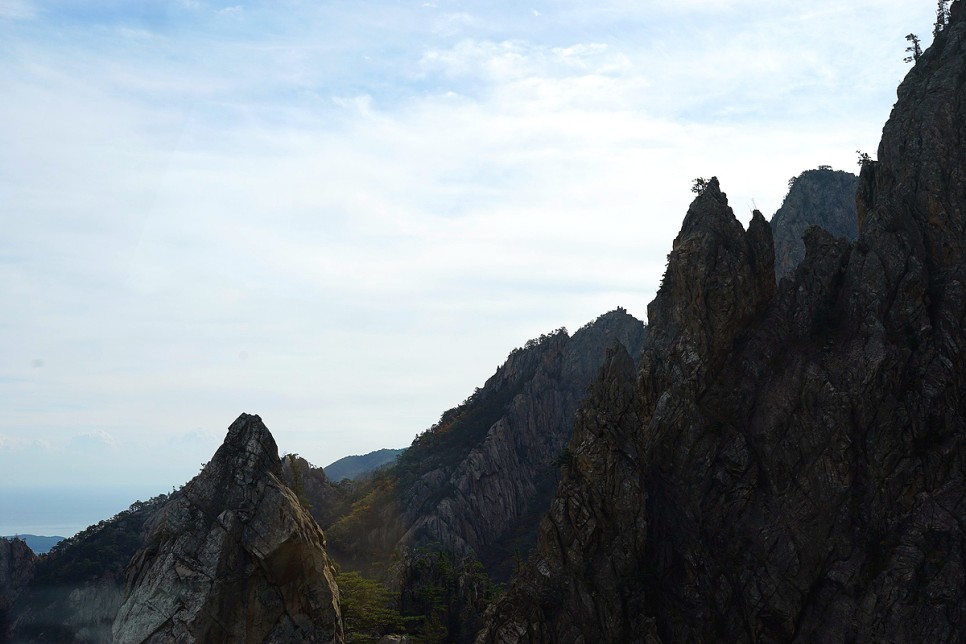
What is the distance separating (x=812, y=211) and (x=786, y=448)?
8172cm

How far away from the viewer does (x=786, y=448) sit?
5784cm

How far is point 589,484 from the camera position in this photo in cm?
5872

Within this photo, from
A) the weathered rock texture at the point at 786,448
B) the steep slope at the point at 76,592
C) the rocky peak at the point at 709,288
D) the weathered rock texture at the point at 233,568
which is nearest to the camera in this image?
the weathered rock texture at the point at 233,568

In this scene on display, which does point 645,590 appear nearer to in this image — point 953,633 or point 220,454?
point 953,633

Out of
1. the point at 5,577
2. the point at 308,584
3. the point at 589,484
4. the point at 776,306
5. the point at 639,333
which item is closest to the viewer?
the point at 308,584

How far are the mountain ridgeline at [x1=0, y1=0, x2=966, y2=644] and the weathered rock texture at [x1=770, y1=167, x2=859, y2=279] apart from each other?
5458 centimetres

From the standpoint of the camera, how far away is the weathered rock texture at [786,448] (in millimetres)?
52250

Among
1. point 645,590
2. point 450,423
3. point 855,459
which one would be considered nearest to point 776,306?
point 855,459

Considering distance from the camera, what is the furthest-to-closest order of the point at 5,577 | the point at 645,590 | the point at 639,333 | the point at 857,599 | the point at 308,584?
1. the point at 639,333
2. the point at 5,577
3. the point at 645,590
4. the point at 857,599
5. the point at 308,584

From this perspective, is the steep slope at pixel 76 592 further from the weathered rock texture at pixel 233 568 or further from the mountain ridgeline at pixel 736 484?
the weathered rock texture at pixel 233 568

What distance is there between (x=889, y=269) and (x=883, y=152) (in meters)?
14.3

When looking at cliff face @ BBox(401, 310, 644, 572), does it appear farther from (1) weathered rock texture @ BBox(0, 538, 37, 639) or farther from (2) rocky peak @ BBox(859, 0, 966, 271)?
(2) rocky peak @ BBox(859, 0, 966, 271)

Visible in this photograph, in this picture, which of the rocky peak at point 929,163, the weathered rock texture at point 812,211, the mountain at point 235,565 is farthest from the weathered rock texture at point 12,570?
the weathered rock texture at point 812,211

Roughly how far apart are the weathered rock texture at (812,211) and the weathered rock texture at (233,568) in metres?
97.9
